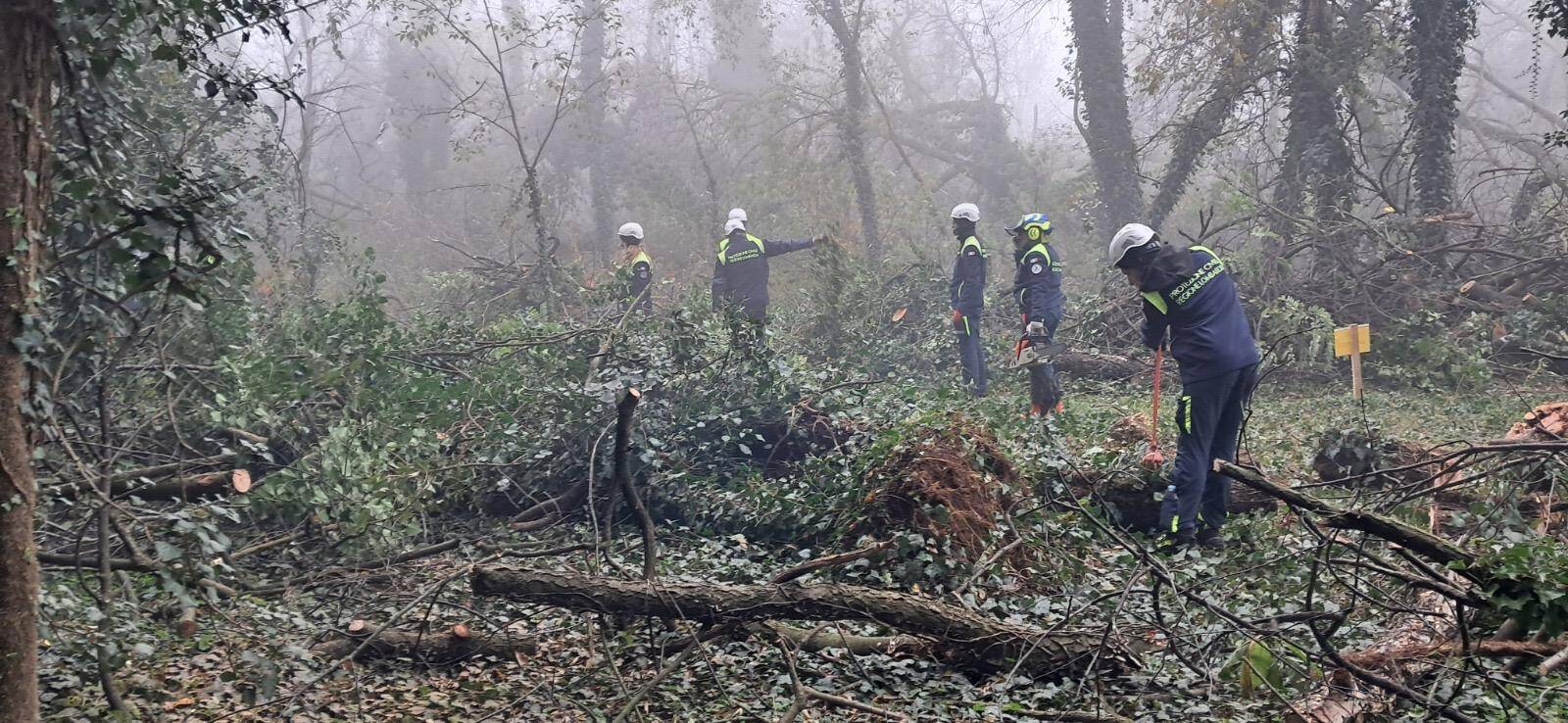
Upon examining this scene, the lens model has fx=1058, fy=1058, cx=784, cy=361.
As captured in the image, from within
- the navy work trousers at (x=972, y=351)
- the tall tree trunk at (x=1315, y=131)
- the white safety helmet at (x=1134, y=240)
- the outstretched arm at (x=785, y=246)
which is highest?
the tall tree trunk at (x=1315, y=131)

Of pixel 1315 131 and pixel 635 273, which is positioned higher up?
pixel 1315 131

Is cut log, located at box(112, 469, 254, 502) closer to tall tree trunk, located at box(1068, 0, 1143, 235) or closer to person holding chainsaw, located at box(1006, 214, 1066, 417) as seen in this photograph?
person holding chainsaw, located at box(1006, 214, 1066, 417)

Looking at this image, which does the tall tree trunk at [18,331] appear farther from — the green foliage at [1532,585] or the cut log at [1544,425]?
the cut log at [1544,425]

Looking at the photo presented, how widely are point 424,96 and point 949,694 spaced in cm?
2486

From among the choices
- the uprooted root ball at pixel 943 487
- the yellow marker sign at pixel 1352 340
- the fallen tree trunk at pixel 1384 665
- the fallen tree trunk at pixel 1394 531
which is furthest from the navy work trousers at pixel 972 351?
the fallen tree trunk at pixel 1394 531

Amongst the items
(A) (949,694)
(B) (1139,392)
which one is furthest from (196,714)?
(B) (1139,392)

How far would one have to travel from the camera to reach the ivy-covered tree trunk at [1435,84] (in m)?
10.9

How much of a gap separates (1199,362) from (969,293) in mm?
4333

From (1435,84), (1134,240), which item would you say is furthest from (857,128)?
(1134,240)

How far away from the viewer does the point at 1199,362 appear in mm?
5559

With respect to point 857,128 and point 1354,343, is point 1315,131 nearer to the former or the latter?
point 1354,343

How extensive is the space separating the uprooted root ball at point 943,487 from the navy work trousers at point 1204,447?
3.06ft

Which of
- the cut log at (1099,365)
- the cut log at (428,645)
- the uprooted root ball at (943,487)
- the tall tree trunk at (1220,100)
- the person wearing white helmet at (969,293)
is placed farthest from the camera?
the tall tree trunk at (1220,100)

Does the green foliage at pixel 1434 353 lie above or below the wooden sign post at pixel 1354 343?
below
